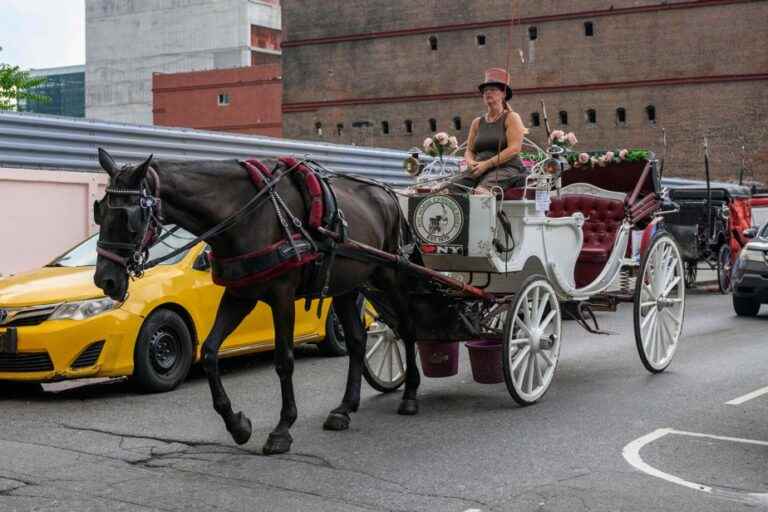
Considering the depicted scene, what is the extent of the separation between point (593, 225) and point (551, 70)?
48.1 m

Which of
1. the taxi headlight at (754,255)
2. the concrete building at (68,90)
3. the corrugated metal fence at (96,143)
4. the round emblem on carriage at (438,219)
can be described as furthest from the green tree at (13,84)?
the concrete building at (68,90)

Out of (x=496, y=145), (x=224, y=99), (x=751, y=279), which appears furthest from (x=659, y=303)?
(x=224, y=99)

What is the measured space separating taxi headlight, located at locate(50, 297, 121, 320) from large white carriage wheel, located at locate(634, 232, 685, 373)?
4.71 m

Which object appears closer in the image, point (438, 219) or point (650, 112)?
point (438, 219)

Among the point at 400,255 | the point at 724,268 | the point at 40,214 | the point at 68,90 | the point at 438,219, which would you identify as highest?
the point at 68,90

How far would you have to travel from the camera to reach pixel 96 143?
1766cm

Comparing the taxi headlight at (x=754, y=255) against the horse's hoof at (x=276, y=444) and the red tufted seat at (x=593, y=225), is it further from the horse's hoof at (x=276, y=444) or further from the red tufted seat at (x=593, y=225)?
the horse's hoof at (x=276, y=444)

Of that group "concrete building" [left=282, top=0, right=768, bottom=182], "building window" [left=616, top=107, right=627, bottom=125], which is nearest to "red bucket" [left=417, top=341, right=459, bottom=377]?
"concrete building" [left=282, top=0, right=768, bottom=182]

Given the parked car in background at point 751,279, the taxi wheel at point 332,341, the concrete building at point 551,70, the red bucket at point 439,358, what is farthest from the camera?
the concrete building at point 551,70

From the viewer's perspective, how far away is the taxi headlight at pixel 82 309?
9.76 metres

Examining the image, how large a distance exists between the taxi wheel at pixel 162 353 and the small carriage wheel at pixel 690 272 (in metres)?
16.2

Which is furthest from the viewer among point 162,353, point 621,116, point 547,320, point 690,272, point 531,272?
point 621,116

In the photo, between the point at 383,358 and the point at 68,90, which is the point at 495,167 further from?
the point at 68,90

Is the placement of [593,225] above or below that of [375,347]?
above
